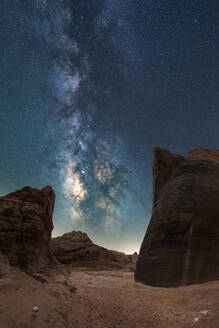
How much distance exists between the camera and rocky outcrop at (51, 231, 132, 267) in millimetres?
25062

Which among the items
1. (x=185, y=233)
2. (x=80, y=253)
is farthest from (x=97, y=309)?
(x=80, y=253)

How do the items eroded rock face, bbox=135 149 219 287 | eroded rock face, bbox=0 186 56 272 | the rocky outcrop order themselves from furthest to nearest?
the rocky outcrop
eroded rock face, bbox=0 186 56 272
eroded rock face, bbox=135 149 219 287

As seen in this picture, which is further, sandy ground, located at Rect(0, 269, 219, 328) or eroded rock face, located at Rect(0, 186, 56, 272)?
eroded rock face, located at Rect(0, 186, 56, 272)

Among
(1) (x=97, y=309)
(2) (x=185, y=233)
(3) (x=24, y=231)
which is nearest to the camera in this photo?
(1) (x=97, y=309)

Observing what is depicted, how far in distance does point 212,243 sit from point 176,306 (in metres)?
4.29

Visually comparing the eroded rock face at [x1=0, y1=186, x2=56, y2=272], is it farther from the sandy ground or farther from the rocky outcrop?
the rocky outcrop

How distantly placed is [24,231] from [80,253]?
64.3 ft

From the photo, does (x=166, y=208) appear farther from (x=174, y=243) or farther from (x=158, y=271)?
(x=158, y=271)

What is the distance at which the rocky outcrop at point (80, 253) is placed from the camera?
25.1 m

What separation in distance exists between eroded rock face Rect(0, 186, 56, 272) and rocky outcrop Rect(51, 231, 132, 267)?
16825 mm

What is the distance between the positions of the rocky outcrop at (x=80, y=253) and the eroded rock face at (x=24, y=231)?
16.8 metres

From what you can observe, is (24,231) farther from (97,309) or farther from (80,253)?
(80,253)

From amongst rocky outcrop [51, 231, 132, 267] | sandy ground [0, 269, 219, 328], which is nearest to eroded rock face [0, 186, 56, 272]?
sandy ground [0, 269, 219, 328]

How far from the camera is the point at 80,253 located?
2620 centimetres
